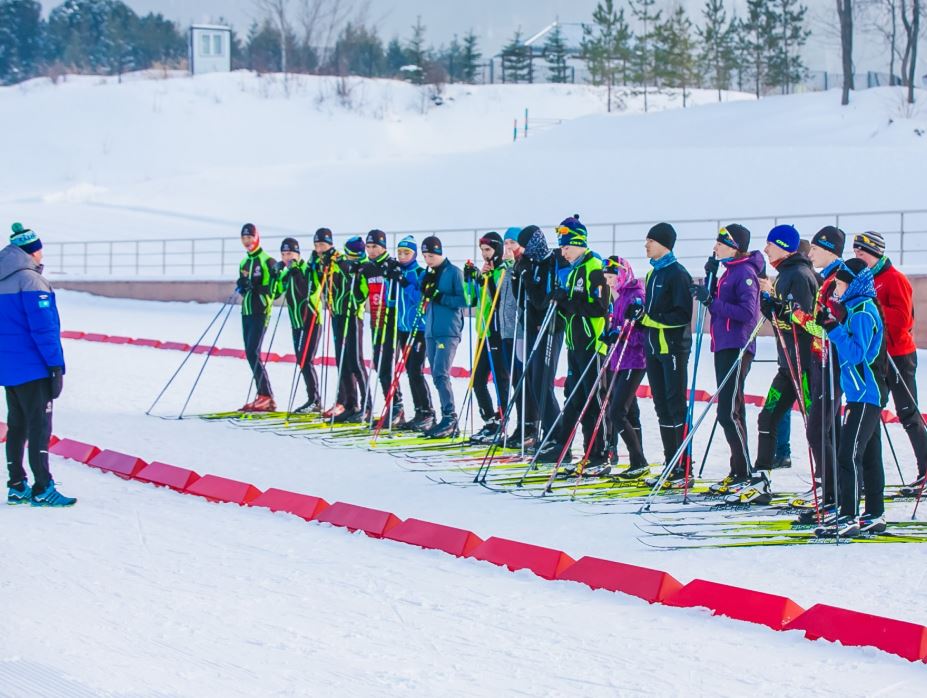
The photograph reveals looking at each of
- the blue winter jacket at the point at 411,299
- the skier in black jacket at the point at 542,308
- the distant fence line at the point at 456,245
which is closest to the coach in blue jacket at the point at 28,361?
the skier in black jacket at the point at 542,308

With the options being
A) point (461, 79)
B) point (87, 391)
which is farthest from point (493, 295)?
point (461, 79)

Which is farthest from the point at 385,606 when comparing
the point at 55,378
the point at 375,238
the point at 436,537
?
the point at 375,238

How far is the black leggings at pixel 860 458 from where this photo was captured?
5.84 m

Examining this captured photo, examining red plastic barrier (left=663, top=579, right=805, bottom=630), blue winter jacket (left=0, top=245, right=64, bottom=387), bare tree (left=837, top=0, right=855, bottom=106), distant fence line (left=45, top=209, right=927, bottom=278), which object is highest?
bare tree (left=837, top=0, right=855, bottom=106)

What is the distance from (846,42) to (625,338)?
109ft

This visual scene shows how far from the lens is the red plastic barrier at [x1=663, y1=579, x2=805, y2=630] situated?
459cm

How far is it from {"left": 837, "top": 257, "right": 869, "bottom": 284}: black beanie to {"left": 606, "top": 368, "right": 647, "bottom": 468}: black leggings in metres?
A: 1.92

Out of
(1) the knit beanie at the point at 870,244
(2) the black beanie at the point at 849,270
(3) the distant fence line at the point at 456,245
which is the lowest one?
(2) the black beanie at the point at 849,270

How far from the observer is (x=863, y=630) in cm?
436

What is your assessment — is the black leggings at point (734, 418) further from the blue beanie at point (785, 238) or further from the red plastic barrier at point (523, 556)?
the red plastic barrier at point (523, 556)

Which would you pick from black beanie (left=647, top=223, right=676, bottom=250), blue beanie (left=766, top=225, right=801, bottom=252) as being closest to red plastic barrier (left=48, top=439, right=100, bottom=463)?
black beanie (left=647, top=223, right=676, bottom=250)

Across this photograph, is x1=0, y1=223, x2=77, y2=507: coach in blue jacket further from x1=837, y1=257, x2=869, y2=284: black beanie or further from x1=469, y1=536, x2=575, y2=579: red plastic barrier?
x1=837, y1=257, x2=869, y2=284: black beanie

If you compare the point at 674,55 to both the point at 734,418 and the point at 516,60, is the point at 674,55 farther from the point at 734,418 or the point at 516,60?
the point at 734,418

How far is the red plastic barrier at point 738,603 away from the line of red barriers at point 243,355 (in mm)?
5160
